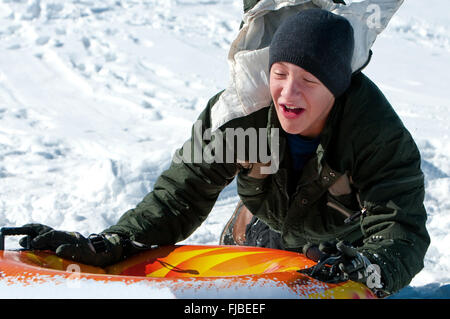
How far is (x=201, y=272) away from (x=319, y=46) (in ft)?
2.60

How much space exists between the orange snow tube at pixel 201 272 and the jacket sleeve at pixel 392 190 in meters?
0.20

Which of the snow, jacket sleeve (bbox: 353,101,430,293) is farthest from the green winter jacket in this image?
the snow

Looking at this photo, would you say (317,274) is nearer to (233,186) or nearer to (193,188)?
(193,188)

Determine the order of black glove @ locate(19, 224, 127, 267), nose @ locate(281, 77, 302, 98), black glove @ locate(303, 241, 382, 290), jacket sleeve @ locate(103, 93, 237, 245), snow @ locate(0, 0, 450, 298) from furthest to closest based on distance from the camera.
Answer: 1. snow @ locate(0, 0, 450, 298)
2. jacket sleeve @ locate(103, 93, 237, 245)
3. black glove @ locate(19, 224, 127, 267)
4. nose @ locate(281, 77, 302, 98)
5. black glove @ locate(303, 241, 382, 290)

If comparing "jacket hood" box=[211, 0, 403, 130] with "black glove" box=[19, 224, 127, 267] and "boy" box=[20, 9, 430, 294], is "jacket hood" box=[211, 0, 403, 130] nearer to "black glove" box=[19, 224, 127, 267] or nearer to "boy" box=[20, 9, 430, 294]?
"boy" box=[20, 9, 430, 294]

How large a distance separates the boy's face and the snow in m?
1.30

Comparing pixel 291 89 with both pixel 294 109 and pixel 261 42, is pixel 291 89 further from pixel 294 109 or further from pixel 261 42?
pixel 261 42

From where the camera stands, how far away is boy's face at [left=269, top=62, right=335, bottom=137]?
6.34 feet

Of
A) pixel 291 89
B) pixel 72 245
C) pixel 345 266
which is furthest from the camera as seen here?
pixel 72 245

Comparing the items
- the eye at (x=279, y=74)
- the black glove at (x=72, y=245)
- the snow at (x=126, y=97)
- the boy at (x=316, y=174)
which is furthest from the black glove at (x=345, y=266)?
the snow at (x=126, y=97)

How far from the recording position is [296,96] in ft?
6.32

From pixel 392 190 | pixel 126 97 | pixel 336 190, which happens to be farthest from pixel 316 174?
pixel 126 97
